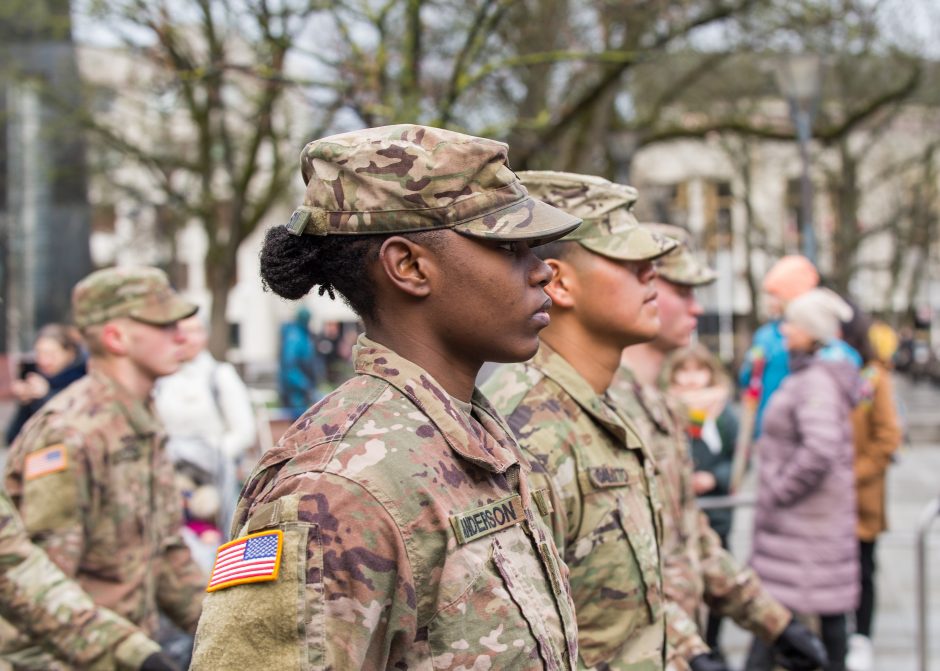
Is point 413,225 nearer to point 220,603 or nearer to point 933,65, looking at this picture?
point 220,603

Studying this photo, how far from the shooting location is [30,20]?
54.7 ft

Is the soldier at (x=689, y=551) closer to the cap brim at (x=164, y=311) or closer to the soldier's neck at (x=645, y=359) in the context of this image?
the soldier's neck at (x=645, y=359)

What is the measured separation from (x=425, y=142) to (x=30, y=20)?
16.5 metres

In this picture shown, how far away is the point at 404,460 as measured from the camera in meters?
1.82

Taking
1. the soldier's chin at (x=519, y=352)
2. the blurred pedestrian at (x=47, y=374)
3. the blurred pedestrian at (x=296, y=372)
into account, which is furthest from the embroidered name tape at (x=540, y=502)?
the blurred pedestrian at (x=296, y=372)

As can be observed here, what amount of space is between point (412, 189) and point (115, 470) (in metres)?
2.46

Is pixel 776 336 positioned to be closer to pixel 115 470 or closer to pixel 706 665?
pixel 706 665

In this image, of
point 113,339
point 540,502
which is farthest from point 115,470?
point 540,502

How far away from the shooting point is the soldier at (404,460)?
5.59ft

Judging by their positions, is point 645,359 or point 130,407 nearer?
point 130,407

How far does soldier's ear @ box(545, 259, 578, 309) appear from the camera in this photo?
3.19 meters

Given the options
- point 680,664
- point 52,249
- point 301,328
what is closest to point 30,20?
point 301,328

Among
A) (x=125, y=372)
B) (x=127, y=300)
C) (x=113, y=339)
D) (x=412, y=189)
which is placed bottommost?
(x=125, y=372)

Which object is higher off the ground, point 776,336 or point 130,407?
point 130,407
